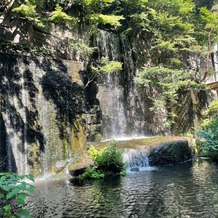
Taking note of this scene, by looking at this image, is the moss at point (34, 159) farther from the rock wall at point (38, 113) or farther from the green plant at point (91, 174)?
the green plant at point (91, 174)

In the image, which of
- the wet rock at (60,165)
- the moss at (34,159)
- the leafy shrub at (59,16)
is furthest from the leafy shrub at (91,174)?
the leafy shrub at (59,16)

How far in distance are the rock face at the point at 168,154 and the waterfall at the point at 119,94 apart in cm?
401

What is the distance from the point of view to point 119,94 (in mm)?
16328

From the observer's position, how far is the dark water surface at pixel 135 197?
5.57 metres

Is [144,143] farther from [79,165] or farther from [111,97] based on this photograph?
[111,97]

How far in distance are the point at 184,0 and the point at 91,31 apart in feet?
23.3

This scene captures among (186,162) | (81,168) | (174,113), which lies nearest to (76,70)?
(81,168)

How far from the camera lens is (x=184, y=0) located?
1859cm

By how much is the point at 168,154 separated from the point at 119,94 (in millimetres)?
5396

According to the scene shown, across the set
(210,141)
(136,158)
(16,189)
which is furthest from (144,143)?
(16,189)

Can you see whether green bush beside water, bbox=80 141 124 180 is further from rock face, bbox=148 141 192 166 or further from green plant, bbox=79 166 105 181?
rock face, bbox=148 141 192 166

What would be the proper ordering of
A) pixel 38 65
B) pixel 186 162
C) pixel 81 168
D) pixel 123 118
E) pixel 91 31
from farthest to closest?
pixel 123 118
pixel 91 31
pixel 186 162
pixel 38 65
pixel 81 168

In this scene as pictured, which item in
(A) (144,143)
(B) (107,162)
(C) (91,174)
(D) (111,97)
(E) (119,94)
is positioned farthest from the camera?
(E) (119,94)

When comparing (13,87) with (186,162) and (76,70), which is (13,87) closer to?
(76,70)
